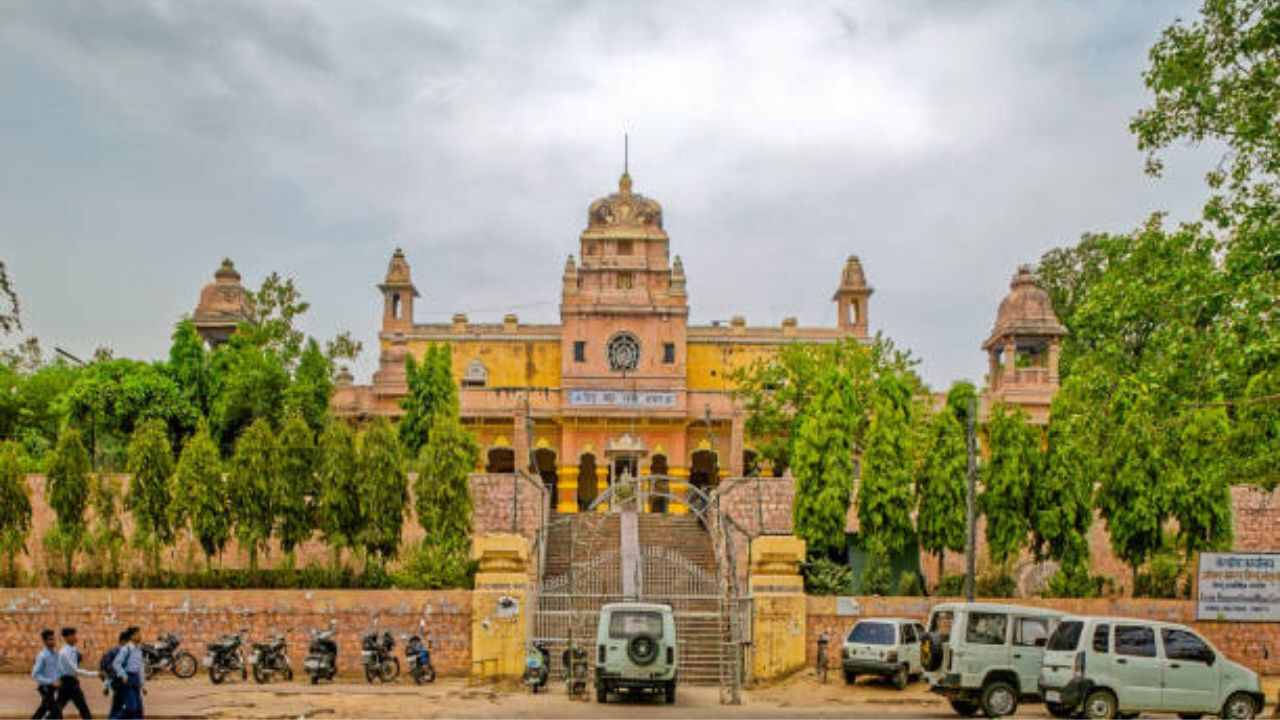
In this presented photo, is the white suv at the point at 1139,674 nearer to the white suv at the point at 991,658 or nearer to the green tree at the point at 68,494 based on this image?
the white suv at the point at 991,658

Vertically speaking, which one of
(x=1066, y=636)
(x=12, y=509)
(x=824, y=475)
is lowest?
(x=1066, y=636)

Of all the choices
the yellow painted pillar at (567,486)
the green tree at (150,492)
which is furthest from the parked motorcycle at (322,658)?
the yellow painted pillar at (567,486)

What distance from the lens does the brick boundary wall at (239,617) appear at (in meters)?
22.4

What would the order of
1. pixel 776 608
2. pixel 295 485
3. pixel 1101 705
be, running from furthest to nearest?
pixel 295 485 → pixel 776 608 → pixel 1101 705

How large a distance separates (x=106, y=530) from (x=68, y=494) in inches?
40.6

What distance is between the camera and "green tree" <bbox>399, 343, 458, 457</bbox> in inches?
1353

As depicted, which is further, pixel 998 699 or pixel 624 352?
pixel 624 352

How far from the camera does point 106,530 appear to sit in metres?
26.8

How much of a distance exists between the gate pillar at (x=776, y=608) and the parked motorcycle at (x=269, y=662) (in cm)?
769

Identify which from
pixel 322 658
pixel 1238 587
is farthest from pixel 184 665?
pixel 1238 587

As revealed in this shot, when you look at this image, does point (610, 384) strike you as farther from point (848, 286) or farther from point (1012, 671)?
point (1012, 671)

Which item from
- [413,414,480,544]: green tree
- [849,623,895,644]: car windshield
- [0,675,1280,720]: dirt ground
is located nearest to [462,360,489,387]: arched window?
[413,414,480,544]: green tree

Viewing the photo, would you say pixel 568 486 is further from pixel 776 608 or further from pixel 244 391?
pixel 776 608

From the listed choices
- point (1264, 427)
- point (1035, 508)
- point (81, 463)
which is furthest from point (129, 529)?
point (1264, 427)
